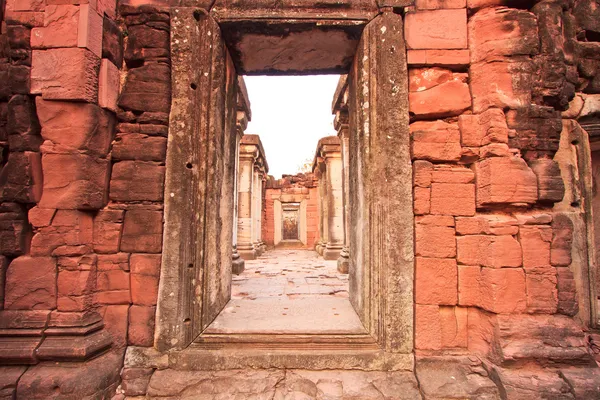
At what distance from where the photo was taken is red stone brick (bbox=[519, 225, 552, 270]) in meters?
2.60

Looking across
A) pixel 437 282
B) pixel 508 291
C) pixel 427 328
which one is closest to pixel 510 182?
pixel 508 291

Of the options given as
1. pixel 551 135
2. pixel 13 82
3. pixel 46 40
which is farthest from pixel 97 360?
pixel 551 135

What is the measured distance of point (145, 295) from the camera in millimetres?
2871

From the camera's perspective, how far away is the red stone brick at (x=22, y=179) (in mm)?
2668

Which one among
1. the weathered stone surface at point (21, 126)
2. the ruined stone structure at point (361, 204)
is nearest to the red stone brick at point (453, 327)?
the ruined stone structure at point (361, 204)

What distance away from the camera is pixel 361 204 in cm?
329

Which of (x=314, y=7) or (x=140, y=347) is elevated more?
(x=314, y=7)

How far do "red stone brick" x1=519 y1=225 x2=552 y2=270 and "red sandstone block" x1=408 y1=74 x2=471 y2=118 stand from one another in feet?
4.12

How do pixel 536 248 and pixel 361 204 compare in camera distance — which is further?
pixel 361 204

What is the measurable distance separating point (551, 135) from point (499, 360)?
200 cm

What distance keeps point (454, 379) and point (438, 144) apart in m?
2.06

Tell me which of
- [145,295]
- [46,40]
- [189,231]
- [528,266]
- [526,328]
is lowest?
[526,328]

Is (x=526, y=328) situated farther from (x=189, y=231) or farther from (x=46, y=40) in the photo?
(x=46, y=40)

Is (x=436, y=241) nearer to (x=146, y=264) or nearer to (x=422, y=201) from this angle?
(x=422, y=201)
